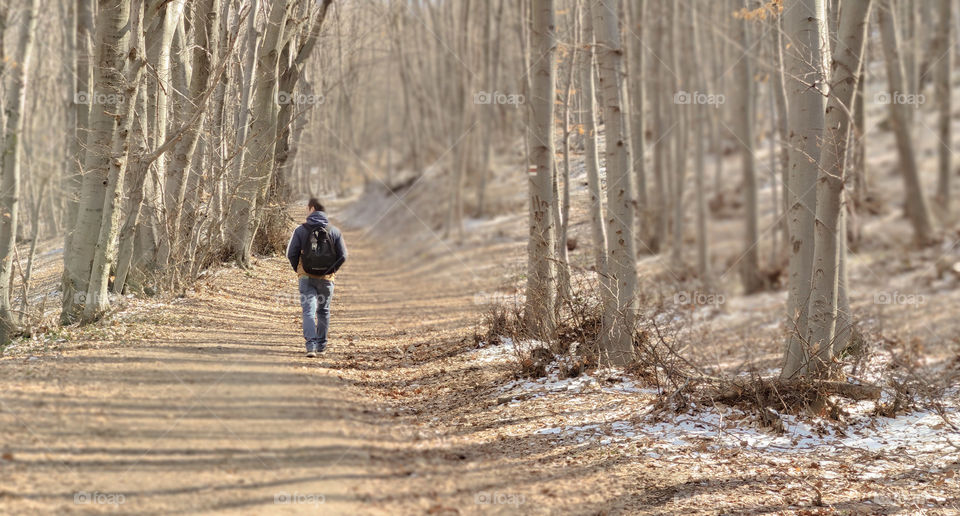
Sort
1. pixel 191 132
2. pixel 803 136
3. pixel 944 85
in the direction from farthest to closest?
pixel 944 85 → pixel 191 132 → pixel 803 136

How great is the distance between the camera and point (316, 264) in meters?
6.89

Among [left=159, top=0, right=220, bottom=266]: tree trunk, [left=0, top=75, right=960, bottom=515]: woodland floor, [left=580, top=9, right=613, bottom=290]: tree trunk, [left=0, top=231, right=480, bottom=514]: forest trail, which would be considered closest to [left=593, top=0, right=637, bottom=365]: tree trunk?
[left=580, top=9, right=613, bottom=290]: tree trunk

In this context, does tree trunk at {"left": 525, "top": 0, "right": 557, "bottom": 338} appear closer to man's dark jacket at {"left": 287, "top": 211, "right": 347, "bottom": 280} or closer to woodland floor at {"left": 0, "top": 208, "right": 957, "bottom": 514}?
woodland floor at {"left": 0, "top": 208, "right": 957, "bottom": 514}

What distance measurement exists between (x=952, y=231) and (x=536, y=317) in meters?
15.8

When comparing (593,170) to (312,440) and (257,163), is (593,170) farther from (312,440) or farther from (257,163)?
(312,440)

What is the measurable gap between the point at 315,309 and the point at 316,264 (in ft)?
1.47

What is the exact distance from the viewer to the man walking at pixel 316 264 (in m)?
6.83

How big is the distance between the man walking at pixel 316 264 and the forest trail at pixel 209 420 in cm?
28

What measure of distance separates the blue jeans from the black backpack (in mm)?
139

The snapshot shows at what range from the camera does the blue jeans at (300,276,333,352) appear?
695cm

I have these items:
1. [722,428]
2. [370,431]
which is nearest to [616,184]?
[722,428]

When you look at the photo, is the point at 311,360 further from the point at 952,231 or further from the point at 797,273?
the point at 952,231

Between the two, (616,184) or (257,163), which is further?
(616,184)

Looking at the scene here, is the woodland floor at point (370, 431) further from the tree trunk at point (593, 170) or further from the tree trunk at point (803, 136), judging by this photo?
the tree trunk at point (593, 170)
